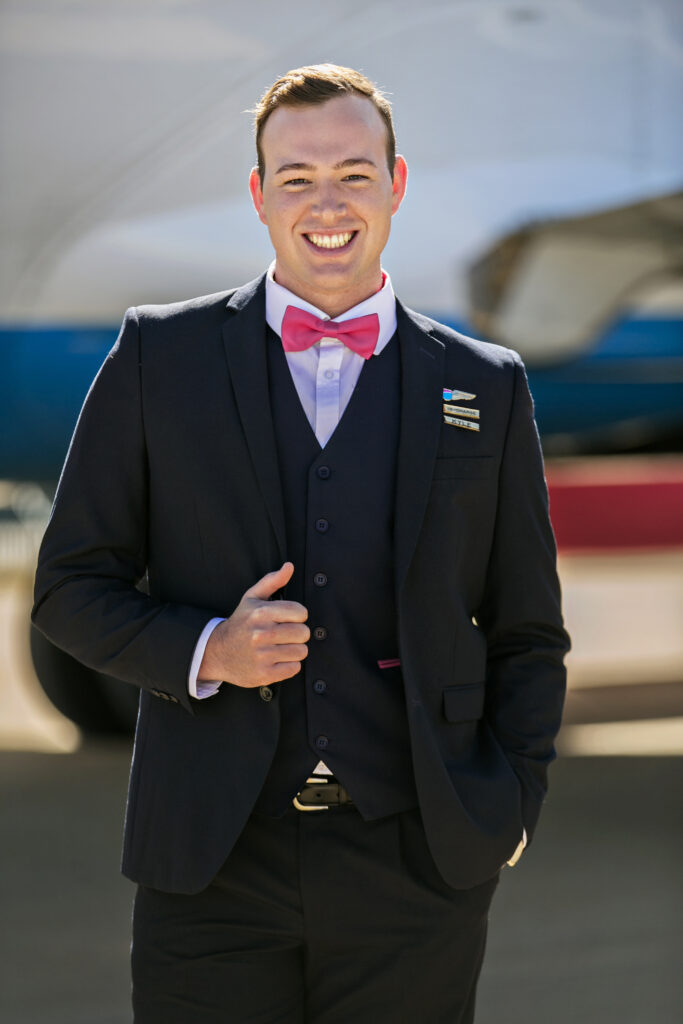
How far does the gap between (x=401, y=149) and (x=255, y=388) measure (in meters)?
2.99

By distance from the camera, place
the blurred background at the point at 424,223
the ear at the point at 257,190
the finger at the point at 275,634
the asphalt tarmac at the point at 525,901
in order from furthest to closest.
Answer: the blurred background at the point at 424,223 < the asphalt tarmac at the point at 525,901 < the ear at the point at 257,190 < the finger at the point at 275,634

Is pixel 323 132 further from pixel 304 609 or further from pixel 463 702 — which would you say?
pixel 463 702

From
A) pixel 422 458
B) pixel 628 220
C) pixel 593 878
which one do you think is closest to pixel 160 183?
pixel 628 220

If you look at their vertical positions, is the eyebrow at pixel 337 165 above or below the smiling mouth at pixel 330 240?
above

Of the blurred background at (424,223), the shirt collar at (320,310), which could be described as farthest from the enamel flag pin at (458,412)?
the blurred background at (424,223)

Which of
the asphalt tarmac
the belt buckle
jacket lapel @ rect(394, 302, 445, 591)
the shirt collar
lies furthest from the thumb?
the asphalt tarmac

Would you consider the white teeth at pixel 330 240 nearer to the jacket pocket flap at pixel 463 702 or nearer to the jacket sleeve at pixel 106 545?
the jacket sleeve at pixel 106 545

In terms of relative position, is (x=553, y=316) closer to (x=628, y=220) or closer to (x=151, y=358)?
(x=628, y=220)

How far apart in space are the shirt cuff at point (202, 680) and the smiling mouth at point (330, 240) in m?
0.52

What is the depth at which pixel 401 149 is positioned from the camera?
457 cm

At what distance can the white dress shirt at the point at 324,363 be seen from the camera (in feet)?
6.02

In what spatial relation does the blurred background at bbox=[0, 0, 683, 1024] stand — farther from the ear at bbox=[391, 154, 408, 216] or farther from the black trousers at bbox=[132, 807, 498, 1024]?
the ear at bbox=[391, 154, 408, 216]

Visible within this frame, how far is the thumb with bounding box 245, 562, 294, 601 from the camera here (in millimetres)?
1696

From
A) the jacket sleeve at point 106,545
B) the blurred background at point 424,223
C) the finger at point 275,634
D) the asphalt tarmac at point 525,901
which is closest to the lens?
the finger at point 275,634
